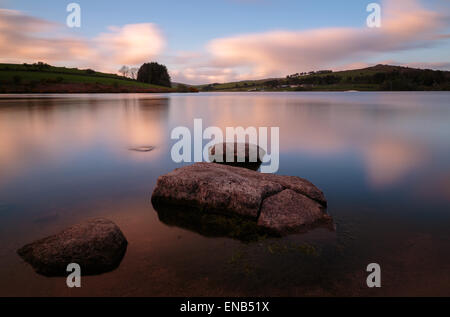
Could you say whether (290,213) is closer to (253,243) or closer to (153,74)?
(253,243)

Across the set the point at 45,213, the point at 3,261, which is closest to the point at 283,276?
the point at 3,261

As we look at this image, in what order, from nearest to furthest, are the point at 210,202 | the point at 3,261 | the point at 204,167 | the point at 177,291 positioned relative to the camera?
the point at 177,291
the point at 3,261
the point at 210,202
the point at 204,167

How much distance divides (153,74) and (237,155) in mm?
194387

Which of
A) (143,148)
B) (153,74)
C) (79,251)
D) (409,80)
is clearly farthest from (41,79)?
(409,80)

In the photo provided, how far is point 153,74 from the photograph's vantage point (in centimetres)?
18988

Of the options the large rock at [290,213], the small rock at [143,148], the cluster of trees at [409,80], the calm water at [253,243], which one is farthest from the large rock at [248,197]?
the cluster of trees at [409,80]

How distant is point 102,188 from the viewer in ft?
35.3

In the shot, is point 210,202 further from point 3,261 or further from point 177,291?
point 3,261

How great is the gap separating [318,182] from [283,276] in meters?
6.82

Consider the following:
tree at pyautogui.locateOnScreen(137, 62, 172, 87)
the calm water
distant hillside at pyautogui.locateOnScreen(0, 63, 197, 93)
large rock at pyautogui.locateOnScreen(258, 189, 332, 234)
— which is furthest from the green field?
large rock at pyautogui.locateOnScreen(258, 189, 332, 234)

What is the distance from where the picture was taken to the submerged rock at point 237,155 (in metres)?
13.0

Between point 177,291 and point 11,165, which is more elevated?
point 11,165

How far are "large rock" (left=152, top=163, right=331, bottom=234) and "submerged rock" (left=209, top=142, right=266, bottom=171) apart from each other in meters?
3.60

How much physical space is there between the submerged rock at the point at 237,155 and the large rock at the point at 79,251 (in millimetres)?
7375
